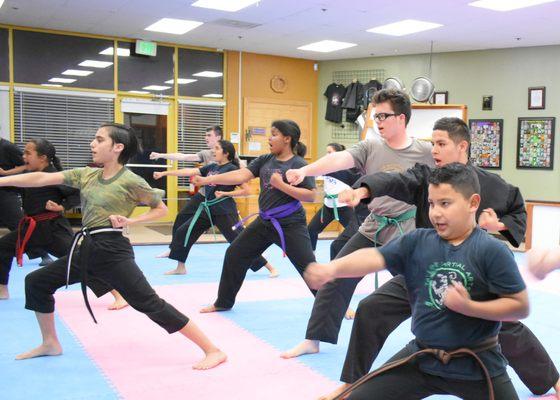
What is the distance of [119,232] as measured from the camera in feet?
10.0

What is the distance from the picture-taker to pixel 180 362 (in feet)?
10.5

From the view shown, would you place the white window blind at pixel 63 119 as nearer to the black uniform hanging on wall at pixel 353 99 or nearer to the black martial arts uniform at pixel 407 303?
the black uniform hanging on wall at pixel 353 99

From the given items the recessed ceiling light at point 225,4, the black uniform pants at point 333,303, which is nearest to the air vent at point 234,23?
the recessed ceiling light at point 225,4

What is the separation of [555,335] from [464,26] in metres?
5.62

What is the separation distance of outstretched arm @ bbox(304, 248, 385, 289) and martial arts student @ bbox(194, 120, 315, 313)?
1.86 m

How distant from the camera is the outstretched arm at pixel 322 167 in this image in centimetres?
262

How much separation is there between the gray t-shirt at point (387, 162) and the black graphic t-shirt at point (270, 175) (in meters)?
0.88

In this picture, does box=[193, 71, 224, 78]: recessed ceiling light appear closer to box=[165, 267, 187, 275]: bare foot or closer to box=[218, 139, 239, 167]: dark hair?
box=[218, 139, 239, 167]: dark hair

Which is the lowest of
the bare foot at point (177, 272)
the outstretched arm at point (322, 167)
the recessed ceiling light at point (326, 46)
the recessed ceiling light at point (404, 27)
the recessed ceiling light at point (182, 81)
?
the bare foot at point (177, 272)

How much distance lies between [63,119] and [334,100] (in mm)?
4781

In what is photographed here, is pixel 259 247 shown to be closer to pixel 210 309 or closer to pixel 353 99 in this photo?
pixel 210 309

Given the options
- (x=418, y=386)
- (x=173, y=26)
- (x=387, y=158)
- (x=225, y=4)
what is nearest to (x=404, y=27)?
(x=225, y=4)

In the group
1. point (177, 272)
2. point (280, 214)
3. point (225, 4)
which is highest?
point (225, 4)

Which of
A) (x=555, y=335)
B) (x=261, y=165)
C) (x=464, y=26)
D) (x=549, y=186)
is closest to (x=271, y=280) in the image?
(x=261, y=165)
